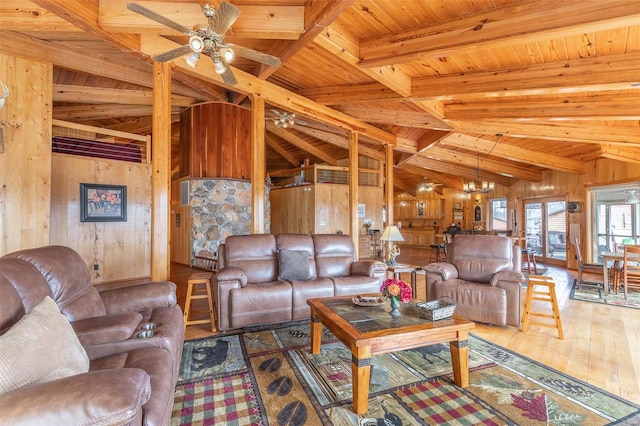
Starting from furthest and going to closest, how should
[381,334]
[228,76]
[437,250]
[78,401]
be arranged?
[437,250]
[228,76]
[381,334]
[78,401]

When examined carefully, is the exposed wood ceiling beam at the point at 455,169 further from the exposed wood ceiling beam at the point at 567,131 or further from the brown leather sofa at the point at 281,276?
the brown leather sofa at the point at 281,276

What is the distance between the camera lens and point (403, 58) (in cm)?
297

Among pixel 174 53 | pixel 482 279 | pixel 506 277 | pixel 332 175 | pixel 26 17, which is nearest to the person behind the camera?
pixel 174 53

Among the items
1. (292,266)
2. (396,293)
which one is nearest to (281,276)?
(292,266)

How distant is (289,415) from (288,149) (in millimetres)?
9237

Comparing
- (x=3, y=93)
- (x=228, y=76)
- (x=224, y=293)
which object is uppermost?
(x=228, y=76)

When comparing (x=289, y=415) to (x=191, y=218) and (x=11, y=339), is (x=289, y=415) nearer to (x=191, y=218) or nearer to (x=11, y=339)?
(x=11, y=339)

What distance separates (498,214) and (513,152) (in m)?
4.60

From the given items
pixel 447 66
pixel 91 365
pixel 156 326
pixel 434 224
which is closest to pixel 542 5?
pixel 447 66

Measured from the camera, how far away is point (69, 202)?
4734 millimetres

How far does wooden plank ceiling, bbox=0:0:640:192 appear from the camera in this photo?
255 cm

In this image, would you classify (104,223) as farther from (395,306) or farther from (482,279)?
(482,279)

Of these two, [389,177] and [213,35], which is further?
[389,177]

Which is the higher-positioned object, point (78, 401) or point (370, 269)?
point (78, 401)
